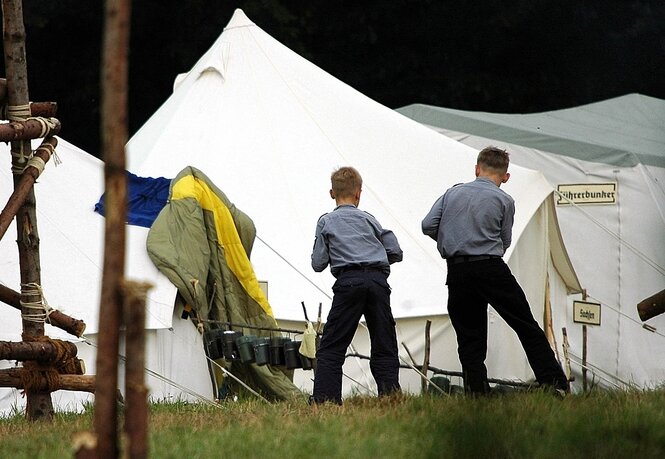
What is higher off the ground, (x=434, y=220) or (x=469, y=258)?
(x=434, y=220)

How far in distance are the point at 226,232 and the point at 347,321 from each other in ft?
8.64

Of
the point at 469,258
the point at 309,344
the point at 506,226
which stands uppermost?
the point at 506,226

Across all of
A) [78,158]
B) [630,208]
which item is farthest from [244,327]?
[630,208]

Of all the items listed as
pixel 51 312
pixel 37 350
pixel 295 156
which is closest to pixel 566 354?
pixel 295 156

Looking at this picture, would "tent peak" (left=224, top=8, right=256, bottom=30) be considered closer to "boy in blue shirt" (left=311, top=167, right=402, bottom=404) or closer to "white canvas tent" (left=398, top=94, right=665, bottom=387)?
"white canvas tent" (left=398, top=94, right=665, bottom=387)

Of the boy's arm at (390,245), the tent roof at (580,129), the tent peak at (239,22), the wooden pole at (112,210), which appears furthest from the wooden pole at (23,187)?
the tent roof at (580,129)

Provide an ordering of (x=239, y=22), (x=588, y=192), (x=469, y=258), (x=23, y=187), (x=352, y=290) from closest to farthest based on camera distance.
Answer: (x=23, y=187) → (x=352, y=290) → (x=469, y=258) → (x=239, y=22) → (x=588, y=192)

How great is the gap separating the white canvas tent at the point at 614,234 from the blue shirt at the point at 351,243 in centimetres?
603

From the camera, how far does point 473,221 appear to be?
5.75 metres

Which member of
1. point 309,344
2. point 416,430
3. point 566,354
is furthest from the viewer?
point 566,354

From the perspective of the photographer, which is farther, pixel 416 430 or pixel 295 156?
pixel 295 156

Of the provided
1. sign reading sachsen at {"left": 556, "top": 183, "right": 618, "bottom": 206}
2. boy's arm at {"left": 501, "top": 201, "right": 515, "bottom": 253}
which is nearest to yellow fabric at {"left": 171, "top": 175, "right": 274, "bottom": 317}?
boy's arm at {"left": 501, "top": 201, "right": 515, "bottom": 253}

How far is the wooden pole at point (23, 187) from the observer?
17.5 ft

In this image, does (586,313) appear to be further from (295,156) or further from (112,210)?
(112,210)
